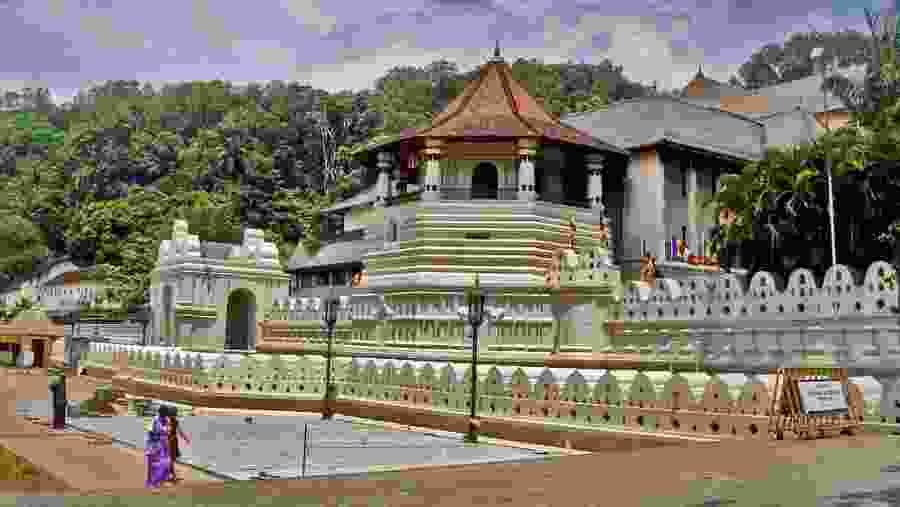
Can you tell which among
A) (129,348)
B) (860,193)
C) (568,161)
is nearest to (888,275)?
(860,193)

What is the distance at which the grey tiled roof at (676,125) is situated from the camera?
42.9 metres

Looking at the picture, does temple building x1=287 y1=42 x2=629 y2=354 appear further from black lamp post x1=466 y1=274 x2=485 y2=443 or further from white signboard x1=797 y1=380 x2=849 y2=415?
white signboard x1=797 y1=380 x2=849 y2=415

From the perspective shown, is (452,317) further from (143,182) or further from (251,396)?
(143,182)

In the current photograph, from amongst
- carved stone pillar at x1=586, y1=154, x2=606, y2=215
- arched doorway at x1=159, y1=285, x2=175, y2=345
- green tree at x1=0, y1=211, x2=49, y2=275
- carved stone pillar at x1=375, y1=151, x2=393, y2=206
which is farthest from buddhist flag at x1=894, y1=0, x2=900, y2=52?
green tree at x1=0, y1=211, x2=49, y2=275

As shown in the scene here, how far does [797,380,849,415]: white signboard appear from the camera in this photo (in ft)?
42.2

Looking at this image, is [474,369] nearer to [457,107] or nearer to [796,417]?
[796,417]

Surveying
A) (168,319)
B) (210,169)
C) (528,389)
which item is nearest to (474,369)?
(528,389)

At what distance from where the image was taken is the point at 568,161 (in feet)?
134

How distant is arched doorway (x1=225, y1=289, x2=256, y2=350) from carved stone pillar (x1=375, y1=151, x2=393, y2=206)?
7.44m

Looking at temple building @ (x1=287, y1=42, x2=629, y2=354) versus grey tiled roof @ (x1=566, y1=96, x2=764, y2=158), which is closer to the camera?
temple building @ (x1=287, y1=42, x2=629, y2=354)

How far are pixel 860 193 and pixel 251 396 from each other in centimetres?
1846

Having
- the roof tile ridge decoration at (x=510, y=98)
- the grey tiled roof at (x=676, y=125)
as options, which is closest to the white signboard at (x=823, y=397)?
the roof tile ridge decoration at (x=510, y=98)

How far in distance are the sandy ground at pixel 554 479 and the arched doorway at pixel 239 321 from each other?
27.5 meters

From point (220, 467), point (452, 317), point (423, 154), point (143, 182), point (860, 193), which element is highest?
point (143, 182)
